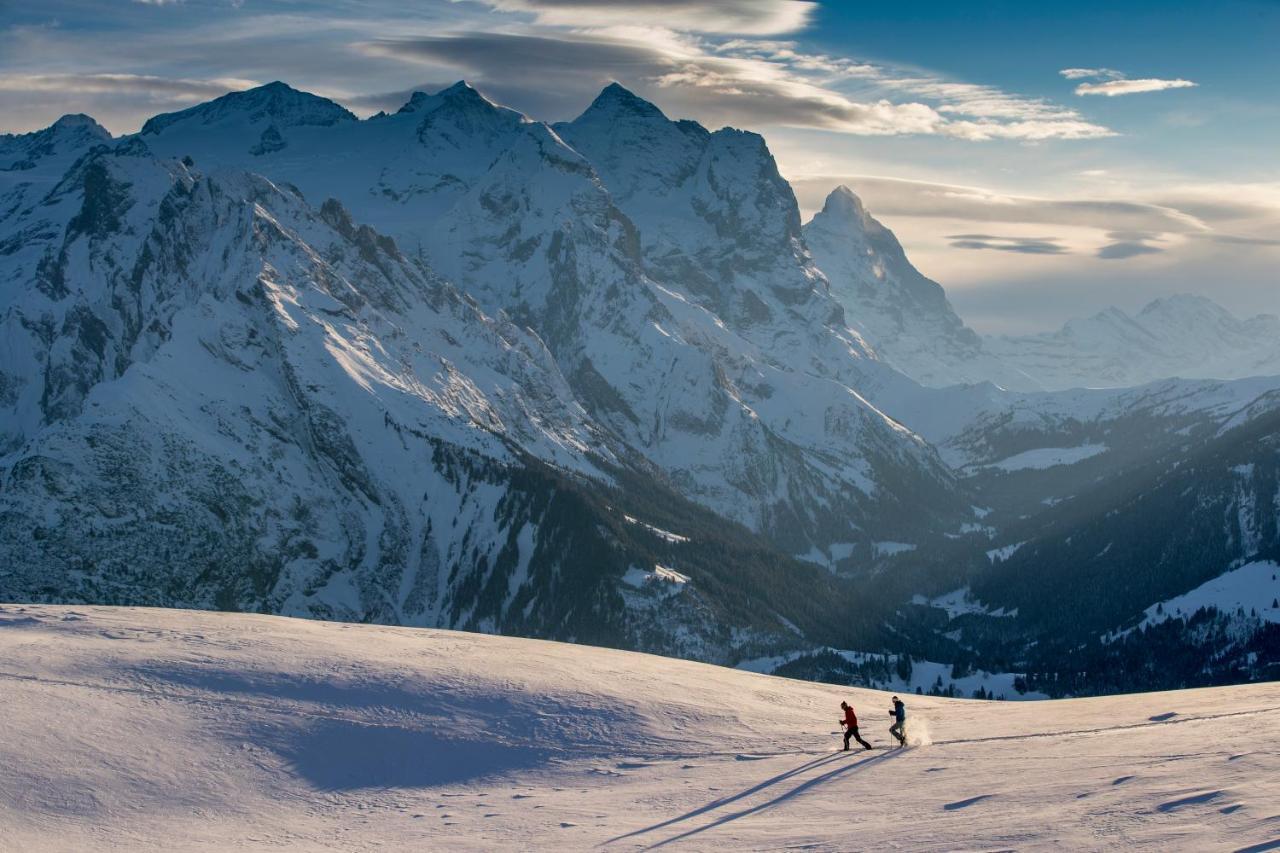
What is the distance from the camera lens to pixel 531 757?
A: 55.1 m

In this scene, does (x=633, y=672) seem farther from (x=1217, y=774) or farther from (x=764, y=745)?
(x=1217, y=774)

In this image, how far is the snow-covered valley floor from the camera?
42438mm

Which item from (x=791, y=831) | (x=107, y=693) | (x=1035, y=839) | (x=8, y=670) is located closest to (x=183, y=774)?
(x=107, y=693)

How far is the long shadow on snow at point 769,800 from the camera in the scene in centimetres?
4394

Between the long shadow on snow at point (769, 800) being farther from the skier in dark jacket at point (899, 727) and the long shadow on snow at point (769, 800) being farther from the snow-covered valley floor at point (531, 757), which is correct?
the skier in dark jacket at point (899, 727)

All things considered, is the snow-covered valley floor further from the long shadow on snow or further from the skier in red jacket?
the skier in red jacket

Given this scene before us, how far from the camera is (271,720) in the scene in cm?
5609

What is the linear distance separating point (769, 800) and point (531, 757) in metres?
12.4

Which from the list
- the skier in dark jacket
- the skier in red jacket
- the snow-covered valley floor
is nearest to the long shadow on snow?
the snow-covered valley floor

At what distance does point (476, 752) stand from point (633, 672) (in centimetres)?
1792

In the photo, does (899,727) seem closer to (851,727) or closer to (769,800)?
(851,727)

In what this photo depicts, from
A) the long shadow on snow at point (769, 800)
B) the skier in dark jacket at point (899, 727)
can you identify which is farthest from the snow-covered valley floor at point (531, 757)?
the skier in dark jacket at point (899, 727)

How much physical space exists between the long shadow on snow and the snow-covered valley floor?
150 mm

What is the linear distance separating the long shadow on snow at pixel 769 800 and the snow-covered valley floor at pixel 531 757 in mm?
150
